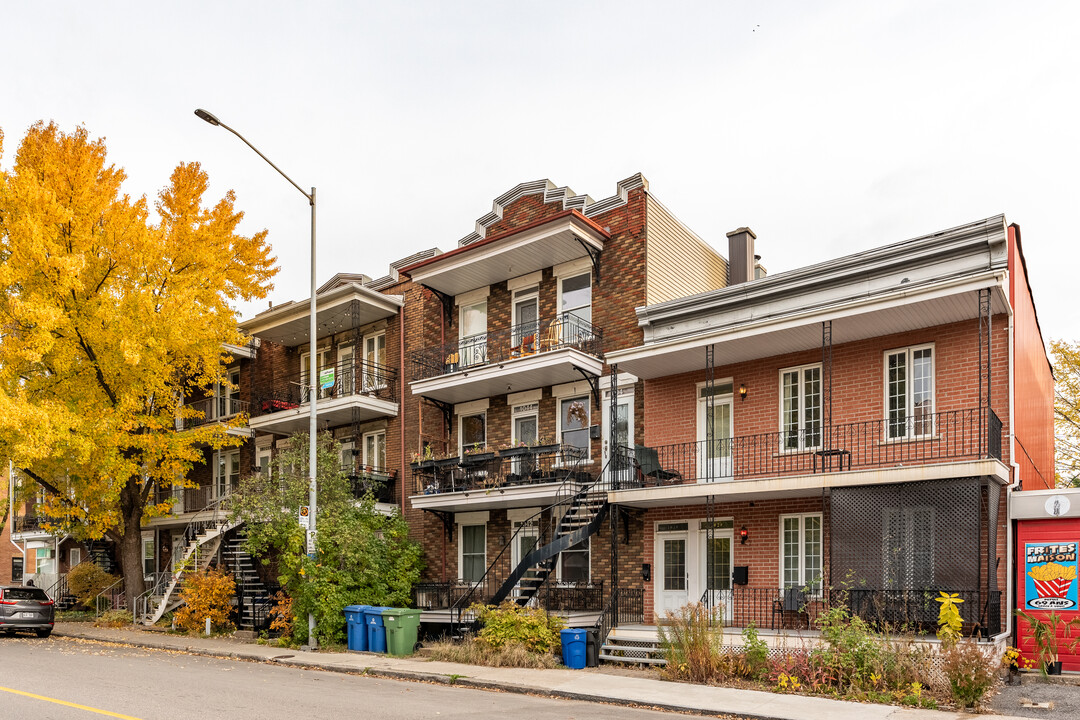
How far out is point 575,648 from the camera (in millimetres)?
16344

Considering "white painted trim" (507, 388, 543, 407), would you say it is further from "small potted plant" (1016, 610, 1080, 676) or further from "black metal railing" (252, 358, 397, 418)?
"small potted plant" (1016, 610, 1080, 676)

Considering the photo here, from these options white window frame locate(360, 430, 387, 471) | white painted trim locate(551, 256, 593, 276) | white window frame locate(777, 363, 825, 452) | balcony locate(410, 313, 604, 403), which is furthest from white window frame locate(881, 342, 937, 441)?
white window frame locate(360, 430, 387, 471)

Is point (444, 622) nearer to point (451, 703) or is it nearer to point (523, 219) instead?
point (451, 703)

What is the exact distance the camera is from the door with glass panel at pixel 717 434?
19.4 meters

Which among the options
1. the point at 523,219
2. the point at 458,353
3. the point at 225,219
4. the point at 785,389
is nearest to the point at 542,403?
the point at 458,353

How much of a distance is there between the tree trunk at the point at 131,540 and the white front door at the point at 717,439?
687 inches

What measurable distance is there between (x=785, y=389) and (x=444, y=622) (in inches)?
360

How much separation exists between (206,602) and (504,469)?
8683 millimetres

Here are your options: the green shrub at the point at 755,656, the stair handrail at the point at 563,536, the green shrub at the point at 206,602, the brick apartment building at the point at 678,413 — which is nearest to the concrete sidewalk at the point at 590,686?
the green shrub at the point at 755,656

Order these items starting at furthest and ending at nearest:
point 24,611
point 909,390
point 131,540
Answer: point 131,540
point 24,611
point 909,390

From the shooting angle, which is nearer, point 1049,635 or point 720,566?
point 1049,635

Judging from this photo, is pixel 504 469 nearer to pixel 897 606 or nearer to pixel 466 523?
pixel 466 523

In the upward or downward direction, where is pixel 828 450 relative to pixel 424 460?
upward

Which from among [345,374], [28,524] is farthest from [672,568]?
[28,524]
